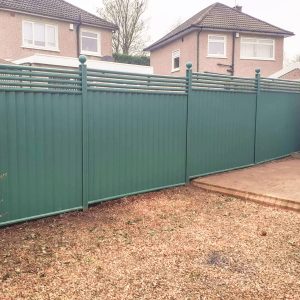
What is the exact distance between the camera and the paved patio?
6141mm

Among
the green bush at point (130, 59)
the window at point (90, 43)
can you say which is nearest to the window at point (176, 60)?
the green bush at point (130, 59)

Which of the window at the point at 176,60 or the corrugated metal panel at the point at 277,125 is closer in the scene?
the corrugated metal panel at the point at 277,125

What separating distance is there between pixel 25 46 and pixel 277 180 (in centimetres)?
1698

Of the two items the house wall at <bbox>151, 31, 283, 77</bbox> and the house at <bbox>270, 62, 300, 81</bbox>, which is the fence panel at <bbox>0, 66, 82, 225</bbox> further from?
the house wall at <bbox>151, 31, 283, 77</bbox>

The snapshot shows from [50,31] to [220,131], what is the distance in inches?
634

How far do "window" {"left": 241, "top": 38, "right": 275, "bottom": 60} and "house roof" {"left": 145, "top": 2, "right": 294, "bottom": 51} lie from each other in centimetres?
64

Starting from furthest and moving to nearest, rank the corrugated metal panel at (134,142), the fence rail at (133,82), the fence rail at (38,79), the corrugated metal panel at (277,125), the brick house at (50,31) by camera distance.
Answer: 1. the brick house at (50,31)
2. the corrugated metal panel at (277,125)
3. the corrugated metal panel at (134,142)
4. the fence rail at (133,82)
5. the fence rail at (38,79)

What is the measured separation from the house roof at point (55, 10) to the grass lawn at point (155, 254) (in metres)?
17.4

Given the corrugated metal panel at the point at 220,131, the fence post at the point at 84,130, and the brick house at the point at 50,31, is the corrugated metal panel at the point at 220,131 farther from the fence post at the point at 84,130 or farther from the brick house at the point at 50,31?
the brick house at the point at 50,31

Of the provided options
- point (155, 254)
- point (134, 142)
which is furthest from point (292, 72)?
Answer: point (155, 254)

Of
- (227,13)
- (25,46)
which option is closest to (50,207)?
(25,46)

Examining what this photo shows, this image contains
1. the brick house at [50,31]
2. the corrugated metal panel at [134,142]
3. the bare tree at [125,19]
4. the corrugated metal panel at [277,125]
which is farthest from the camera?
the bare tree at [125,19]

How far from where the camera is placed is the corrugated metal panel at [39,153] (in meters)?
4.74

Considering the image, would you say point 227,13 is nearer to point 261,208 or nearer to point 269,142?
point 269,142
